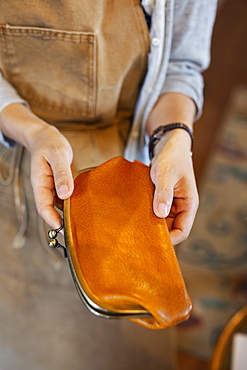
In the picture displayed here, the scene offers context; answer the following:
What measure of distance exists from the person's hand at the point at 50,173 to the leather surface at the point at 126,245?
0.03 meters

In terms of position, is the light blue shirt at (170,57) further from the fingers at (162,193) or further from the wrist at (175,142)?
the fingers at (162,193)

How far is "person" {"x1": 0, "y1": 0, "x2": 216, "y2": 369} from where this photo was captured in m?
0.59

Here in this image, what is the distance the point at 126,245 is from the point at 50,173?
16 cm

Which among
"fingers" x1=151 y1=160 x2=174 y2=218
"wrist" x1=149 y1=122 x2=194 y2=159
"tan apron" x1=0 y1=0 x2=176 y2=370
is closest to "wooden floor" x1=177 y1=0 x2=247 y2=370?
"tan apron" x1=0 y1=0 x2=176 y2=370

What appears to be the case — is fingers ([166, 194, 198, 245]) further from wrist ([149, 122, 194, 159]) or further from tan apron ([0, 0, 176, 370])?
tan apron ([0, 0, 176, 370])

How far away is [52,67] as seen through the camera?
2.19 feet

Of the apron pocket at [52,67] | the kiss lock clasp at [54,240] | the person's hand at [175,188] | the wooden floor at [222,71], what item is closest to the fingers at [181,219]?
the person's hand at [175,188]

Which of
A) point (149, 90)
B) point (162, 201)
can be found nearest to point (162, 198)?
point (162, 201)

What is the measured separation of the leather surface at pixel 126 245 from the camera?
461 mm

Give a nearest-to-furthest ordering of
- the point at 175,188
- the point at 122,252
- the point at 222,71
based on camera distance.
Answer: the point at 122,252, the point at 175,188, the point at 222,71

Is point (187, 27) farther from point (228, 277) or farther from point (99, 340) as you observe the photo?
point (228, 277)

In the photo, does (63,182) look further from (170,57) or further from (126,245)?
(170,57)

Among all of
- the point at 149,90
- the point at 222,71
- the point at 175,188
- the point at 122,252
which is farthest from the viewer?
the point at 222,71

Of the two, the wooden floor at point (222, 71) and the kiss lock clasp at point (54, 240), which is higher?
the kiss lock clasp at point (54, 240)
